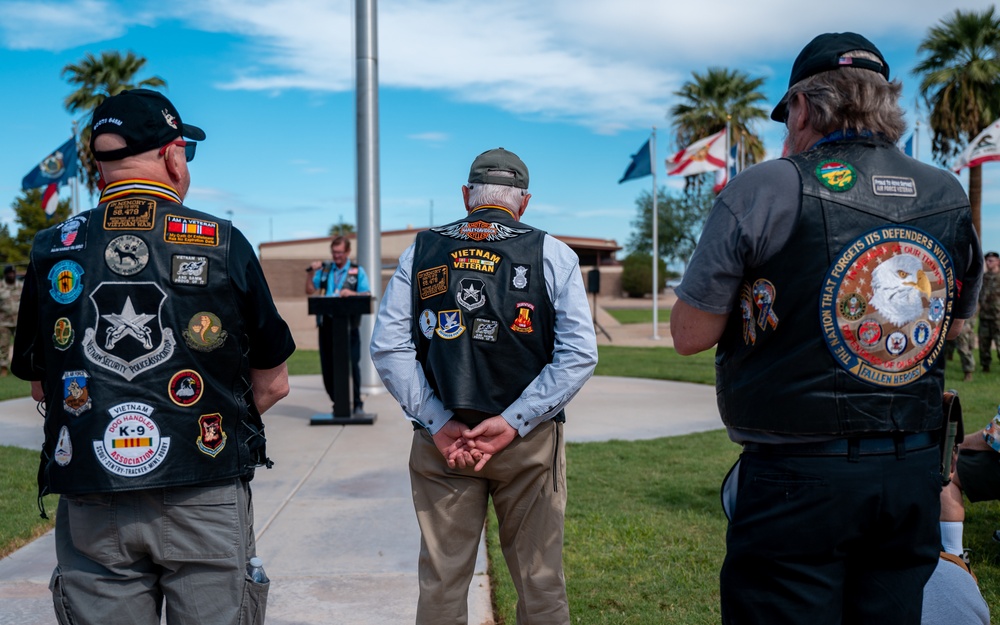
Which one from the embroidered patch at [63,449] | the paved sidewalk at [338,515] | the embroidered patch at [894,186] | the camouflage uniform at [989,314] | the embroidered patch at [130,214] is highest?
the embroidered patch at [894,186]

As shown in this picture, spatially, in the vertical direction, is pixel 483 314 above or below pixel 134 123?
below

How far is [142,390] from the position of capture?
2.28 meters

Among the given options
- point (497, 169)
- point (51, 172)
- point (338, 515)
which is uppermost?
point (51, 172)

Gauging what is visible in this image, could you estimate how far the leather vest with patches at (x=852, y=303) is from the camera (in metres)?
2.05

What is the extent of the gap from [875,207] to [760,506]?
79 centimetres

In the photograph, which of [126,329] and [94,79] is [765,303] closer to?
[126,329]

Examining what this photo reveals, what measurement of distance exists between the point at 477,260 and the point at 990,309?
1430 cm

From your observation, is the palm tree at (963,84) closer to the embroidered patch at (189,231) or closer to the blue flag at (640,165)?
the blue flag at (640,165)

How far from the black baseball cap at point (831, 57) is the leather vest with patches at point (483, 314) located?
3.56ft

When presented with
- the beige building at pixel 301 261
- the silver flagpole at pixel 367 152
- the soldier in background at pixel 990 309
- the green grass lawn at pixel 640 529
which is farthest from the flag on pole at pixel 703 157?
the beige building at pixel 301 261

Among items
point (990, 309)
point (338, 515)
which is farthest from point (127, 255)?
point (990, 309)

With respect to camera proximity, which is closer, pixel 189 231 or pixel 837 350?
pixel 837 350

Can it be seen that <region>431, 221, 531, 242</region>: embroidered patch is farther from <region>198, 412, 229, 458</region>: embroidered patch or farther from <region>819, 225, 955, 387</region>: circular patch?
<region>819, 225, 955, 387</region>: circular patch

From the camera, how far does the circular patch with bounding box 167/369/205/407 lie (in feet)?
7.53
